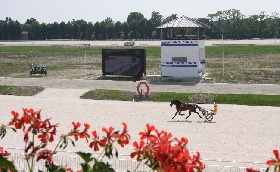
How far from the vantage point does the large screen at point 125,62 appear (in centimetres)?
3319

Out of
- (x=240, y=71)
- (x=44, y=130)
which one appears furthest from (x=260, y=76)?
(x=44, y=130)

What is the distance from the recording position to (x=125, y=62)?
110ft

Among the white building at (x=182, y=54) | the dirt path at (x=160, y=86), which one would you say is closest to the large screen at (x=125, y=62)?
the white building at (x=182, y=54)

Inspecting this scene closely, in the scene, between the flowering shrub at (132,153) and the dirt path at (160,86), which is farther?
the dirt path at (160,86)

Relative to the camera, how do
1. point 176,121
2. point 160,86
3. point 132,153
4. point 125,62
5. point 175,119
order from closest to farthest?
1. point 132,153
2. point 176,121
3. point 175,119
4. point 160,86
5. point 125,62

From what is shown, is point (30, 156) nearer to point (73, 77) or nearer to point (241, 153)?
point (241, 153)

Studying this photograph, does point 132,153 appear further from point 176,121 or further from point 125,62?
point 125,62

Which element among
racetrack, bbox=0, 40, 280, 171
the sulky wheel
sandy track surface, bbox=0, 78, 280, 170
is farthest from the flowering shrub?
the sulky wheel

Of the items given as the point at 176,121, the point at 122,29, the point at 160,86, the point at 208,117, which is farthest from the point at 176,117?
the point at 122,29

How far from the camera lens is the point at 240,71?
38.4m

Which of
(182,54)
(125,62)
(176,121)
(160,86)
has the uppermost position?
(182,54)

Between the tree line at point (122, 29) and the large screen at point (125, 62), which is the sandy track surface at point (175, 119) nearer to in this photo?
the large screen at point (125, 62)

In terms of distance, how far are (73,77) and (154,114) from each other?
1497 centimetres

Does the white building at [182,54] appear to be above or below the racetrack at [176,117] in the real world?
above
